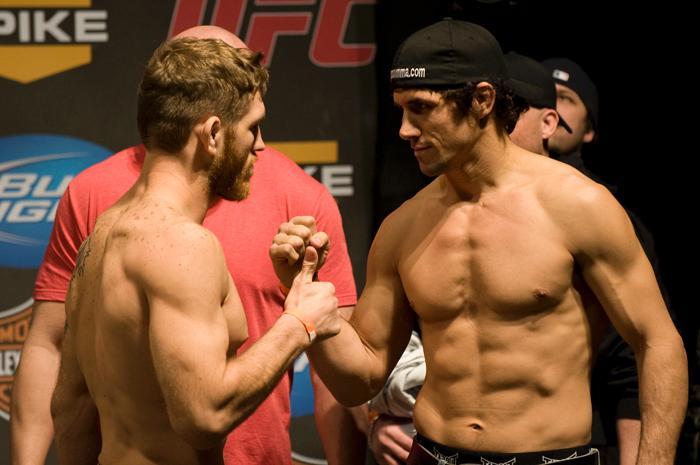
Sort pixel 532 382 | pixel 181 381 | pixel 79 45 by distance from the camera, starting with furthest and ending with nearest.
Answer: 1. pixel 79 45
2. pixel 532 382
3. pixel 181 381

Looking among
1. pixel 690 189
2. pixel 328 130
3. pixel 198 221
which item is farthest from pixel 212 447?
pixel 690 189

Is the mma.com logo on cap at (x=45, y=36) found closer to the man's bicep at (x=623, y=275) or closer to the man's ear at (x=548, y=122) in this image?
the man's ear at (x=548, y=122)

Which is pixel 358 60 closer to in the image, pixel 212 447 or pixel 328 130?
pixel 328 130

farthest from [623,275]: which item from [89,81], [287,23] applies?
[89,81]

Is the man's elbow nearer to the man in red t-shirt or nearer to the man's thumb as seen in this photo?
the man's thumb

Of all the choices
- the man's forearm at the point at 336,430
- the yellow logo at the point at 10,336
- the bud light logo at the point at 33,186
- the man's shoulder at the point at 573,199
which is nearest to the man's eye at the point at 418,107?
the man's shoulder at the point at 573,199

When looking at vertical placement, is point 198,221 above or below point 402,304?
above

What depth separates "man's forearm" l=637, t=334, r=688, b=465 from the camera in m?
2.73

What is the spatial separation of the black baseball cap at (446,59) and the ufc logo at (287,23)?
1429 millimetres

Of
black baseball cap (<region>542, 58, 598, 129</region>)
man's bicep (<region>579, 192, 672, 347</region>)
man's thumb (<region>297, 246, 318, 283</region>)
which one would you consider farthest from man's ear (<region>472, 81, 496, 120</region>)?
black baseball cap (<region>542, 58, 598, 129</region>)

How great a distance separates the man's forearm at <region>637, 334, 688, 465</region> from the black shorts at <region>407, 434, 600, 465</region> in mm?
124

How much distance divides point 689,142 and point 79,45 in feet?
6.95

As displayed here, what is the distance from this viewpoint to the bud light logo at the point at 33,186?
422cm

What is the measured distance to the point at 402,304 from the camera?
304 cm
